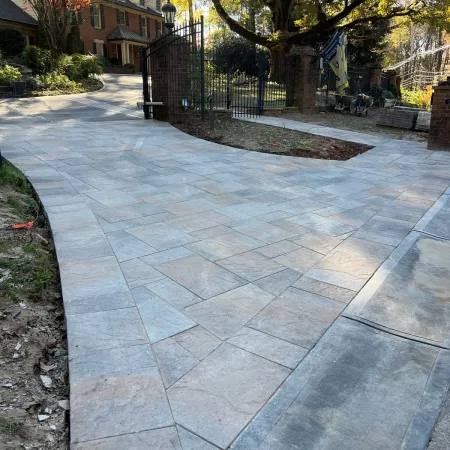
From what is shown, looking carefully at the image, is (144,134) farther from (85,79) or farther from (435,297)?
(85,79)

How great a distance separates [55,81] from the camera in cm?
1973

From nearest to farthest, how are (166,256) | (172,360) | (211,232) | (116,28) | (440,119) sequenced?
1. (172,360)
2. (166,256)
3. (211,232)
4. (440,119)
5. (116,28)

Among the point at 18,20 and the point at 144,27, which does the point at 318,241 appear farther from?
the point at 144,27

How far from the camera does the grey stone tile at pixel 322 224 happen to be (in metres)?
4.67

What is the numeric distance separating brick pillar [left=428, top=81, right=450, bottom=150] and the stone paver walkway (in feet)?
12.4

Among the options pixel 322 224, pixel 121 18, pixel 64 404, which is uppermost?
pixel 121 18

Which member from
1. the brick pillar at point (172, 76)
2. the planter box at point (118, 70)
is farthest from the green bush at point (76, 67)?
the brick pillar at point (172, 76)

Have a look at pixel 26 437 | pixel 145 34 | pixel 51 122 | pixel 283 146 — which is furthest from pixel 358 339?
pixel 145 34

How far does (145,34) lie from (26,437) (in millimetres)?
44748

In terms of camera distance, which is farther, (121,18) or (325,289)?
(121,18)

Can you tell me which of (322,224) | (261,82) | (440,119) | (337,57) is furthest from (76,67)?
(322,224)

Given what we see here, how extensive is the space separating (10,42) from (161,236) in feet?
99.2

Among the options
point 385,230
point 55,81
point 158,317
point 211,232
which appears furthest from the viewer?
point 55,81

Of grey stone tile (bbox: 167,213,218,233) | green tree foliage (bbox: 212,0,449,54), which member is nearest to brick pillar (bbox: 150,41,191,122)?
grey stone tile (bbox: 167,213,218,233)
